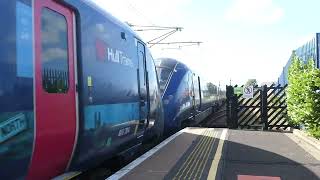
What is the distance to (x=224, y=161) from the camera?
946cm

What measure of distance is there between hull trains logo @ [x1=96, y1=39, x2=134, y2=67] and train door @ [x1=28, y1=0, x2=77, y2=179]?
3.32ft

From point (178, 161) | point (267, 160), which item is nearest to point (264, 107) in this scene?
point (267, 160)

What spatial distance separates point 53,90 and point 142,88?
4.79m

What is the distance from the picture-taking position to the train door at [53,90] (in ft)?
17.6

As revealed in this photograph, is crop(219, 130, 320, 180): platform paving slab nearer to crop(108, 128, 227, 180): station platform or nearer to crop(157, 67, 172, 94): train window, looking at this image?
crop(108, 128, 227, 180): station platform

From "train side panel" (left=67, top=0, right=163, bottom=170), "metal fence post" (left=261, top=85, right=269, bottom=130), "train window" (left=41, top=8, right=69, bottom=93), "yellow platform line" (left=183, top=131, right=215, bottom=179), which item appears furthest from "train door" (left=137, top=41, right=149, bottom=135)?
"metal fence post" (left=261, top=85, right=269, bottom=130)

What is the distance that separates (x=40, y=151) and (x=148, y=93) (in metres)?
5.64

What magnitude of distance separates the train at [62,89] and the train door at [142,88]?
1.49 feet

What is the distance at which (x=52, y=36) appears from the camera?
5777 mm

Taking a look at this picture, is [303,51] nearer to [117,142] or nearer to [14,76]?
[117,142]

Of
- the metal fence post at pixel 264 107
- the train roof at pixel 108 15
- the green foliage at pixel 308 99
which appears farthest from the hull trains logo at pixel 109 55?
the metal fence post at pixel 264 107

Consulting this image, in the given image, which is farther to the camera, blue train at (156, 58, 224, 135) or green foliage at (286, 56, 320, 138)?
blue train at (156, 58, 224, 135)

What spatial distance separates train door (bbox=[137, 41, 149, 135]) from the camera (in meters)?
10.1

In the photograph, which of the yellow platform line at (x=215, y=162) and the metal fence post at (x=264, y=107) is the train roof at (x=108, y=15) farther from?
the metal fence post at (x=264, y=107)
